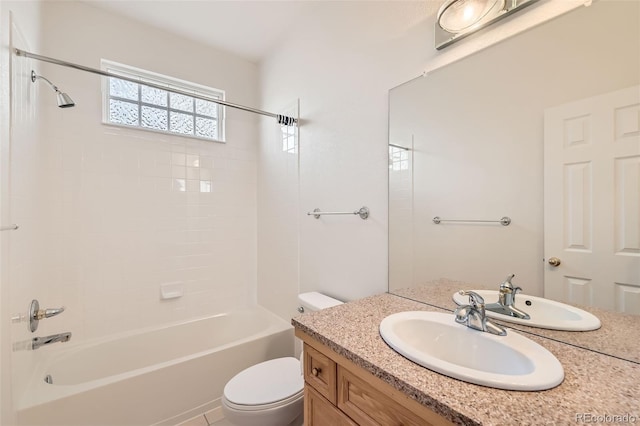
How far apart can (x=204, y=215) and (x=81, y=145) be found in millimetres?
986

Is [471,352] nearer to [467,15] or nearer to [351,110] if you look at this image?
[467,15]

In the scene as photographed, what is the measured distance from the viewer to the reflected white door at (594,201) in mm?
735

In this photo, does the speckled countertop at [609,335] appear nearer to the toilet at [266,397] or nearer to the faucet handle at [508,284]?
the faucet handle at [508,284]

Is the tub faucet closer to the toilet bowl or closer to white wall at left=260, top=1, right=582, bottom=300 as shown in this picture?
the toilet bowl

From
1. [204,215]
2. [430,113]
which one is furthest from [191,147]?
[430,113]

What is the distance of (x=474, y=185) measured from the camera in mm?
1070

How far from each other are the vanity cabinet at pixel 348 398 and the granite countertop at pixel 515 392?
0.03m

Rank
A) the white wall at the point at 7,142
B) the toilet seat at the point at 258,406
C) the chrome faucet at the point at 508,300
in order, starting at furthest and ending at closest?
1. the toilet seat at the point at 258,406
2. the white wall at the point at 7,142
3. the chrome faucet at the point at 508,300

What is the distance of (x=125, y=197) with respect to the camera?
210 centimetres

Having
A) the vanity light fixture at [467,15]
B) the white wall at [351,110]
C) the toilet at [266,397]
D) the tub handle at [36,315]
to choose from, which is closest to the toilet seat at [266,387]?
the toilet at [266,397]

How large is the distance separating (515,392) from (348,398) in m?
0.44

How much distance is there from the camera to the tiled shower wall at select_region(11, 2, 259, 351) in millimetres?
1823

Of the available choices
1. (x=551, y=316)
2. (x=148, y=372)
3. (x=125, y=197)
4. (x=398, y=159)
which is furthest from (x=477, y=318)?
(x=125, y=197)

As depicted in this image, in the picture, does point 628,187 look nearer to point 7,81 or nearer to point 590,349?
point 590,349
